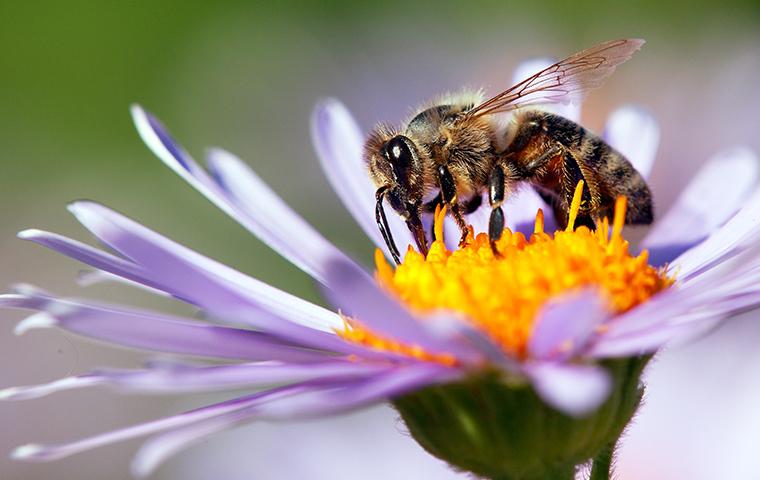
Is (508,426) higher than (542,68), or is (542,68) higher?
(542,68)

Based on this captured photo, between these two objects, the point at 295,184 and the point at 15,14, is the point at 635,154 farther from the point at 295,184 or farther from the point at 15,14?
the point at 15,14

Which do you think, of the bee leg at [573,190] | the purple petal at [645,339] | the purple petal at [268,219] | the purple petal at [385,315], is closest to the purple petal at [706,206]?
the bee leg at [573,190]

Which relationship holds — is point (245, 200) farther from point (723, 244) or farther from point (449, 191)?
point (723, 244)

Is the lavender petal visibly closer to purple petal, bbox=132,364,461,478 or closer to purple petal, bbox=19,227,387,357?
purple petal, bbox=19,227,387,357

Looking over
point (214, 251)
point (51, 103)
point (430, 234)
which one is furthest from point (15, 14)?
point (430, 234)

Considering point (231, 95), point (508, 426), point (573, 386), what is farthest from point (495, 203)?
A: point (231, 95)

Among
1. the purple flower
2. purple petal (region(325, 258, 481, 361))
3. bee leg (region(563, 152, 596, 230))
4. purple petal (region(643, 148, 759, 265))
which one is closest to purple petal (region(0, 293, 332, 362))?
the purple flower

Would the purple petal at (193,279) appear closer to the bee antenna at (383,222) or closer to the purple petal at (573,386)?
the bee antenna at (383,222)
